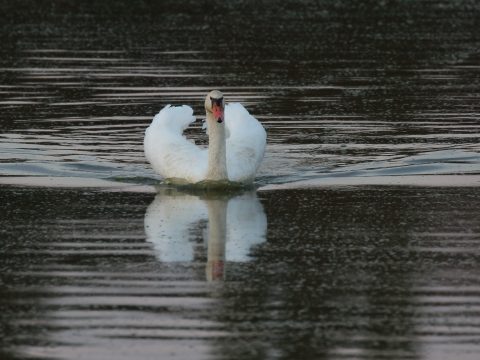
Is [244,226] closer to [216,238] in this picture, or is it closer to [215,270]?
[216,238]

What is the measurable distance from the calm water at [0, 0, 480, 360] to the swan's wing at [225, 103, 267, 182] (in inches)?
10.1

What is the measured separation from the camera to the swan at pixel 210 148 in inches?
506

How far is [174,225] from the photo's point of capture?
11.1 m

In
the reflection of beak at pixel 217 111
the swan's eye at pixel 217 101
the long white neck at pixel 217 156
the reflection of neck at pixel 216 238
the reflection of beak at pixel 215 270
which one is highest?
the swan's eye at pixel 217 101

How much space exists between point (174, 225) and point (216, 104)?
83.1 inches

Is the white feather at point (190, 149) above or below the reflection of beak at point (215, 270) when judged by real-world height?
above

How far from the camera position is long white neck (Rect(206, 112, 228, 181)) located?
12.7 m

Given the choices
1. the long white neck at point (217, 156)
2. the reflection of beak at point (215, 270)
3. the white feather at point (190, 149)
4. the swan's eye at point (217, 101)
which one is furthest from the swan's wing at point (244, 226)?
the swan's eye at point (217, 101)

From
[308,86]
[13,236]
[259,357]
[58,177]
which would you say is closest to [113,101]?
[308,86]

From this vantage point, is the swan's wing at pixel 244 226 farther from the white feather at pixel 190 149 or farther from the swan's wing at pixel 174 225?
the white feather at pixel 190 149

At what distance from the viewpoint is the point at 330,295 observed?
878 cm

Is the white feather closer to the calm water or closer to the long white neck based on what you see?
the long white neck

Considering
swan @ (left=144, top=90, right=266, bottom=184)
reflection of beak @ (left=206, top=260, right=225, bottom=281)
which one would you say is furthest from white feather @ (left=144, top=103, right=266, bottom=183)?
reflection of beak @ (left=206, top=260, right=225, bottom=281)

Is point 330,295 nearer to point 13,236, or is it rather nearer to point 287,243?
point 287,243
